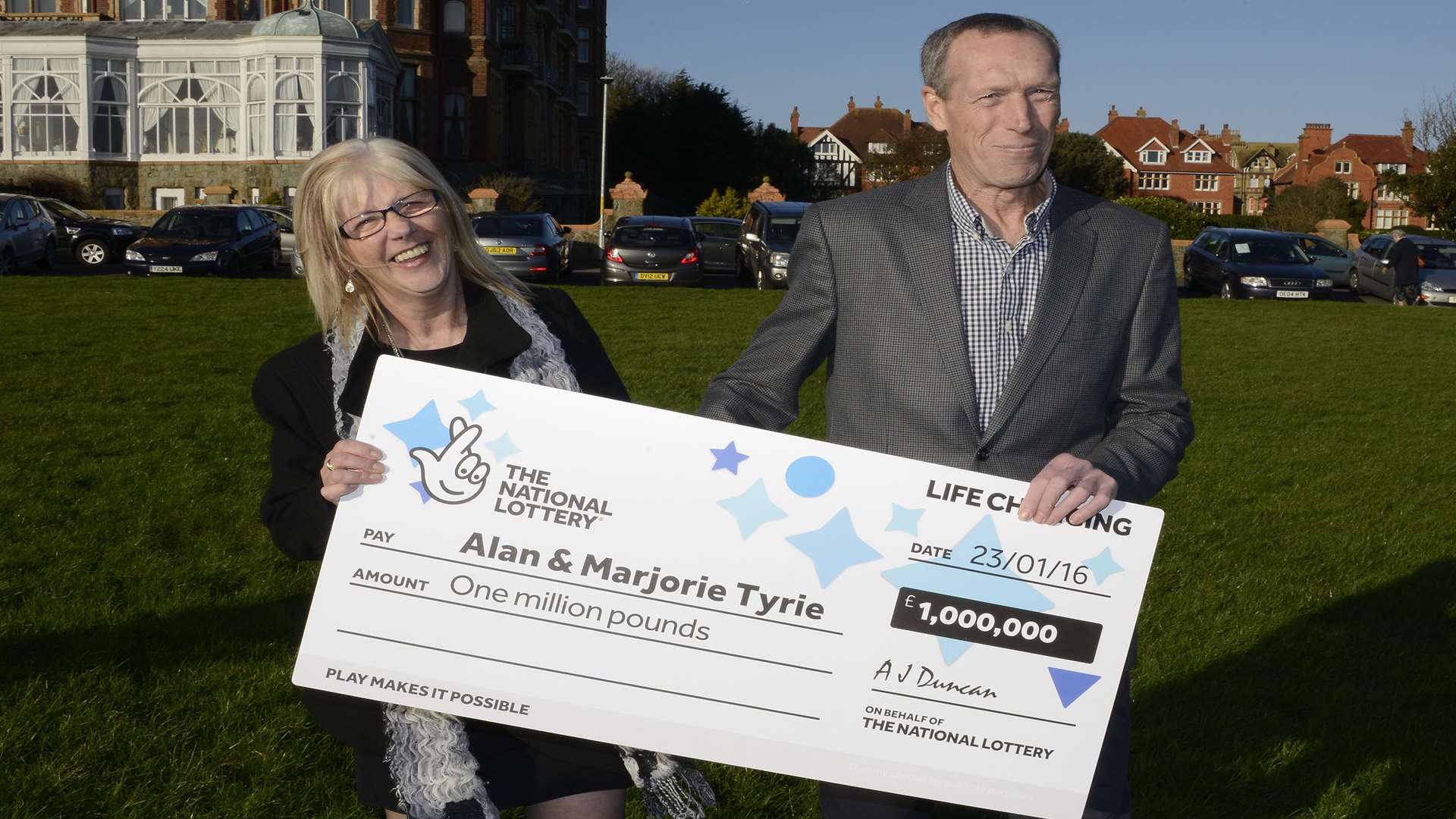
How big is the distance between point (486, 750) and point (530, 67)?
5426 cm

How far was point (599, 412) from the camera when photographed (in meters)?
2.61

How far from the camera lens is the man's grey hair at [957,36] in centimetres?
268

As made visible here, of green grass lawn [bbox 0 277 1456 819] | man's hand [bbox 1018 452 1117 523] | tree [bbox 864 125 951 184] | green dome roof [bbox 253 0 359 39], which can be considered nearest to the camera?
man's hand [bbox 1018 452 1117 523]

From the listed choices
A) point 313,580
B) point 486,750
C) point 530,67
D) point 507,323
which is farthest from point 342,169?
point 530,67

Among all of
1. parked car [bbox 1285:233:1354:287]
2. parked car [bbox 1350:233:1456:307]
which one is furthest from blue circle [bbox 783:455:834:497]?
parked car [bbox 1285:233:1354:287]

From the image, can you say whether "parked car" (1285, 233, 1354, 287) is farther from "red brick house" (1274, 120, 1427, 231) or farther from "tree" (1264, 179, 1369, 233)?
"red brick house" (1274, 120, 1427, 231)

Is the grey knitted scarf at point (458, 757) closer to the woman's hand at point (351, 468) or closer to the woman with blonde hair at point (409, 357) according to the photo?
the woman with blonde hair at point (409, 357)

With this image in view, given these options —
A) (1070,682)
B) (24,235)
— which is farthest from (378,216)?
(24,235)

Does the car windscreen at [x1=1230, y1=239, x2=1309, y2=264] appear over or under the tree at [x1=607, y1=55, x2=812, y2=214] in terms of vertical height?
under

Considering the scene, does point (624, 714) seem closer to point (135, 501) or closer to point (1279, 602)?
point (1279, 602)

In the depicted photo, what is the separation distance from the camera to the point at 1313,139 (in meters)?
121

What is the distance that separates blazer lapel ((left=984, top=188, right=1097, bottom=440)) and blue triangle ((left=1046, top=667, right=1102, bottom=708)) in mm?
502

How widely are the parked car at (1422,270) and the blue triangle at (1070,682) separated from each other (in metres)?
31.0

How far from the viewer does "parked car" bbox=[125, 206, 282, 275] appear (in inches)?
936
